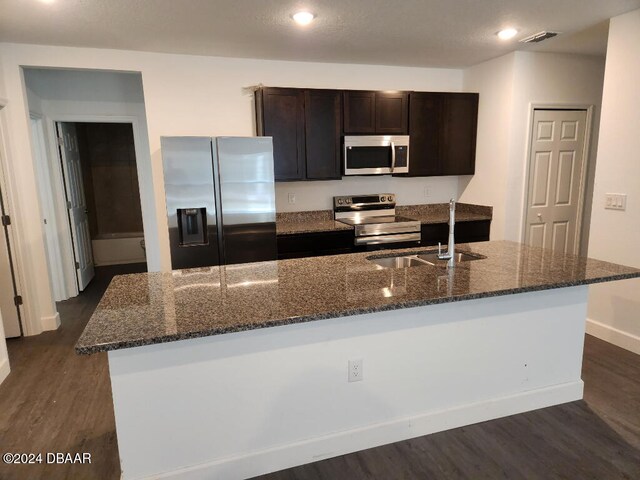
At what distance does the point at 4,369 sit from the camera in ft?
9.32

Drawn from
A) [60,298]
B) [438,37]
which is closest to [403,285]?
[438,37]

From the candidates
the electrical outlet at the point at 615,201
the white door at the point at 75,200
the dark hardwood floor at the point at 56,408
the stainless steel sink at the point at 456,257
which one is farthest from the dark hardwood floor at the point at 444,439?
the white door at the point at 75,200

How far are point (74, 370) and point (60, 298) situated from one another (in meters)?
1.93

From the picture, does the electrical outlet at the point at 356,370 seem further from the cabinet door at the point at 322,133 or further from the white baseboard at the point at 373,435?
the cabinet door at the point at 322,133

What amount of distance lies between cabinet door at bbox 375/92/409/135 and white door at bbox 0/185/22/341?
3.37 m

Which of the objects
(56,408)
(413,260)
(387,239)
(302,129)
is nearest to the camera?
(56,408)

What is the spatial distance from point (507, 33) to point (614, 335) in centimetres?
254

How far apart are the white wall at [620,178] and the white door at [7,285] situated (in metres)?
4.77

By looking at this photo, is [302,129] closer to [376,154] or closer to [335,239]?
[376,154]

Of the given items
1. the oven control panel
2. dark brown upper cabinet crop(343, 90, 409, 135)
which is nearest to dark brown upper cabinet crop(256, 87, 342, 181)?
dark brown upper cabinet crop(343, 90, 409, 135)

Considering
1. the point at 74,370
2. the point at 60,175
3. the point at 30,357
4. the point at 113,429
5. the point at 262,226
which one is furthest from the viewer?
the point at 60,175

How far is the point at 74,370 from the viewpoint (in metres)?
2.96

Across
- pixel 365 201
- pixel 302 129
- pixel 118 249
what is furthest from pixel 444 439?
pixel 118 249

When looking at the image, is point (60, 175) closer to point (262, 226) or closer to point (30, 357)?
point (30, 357)
